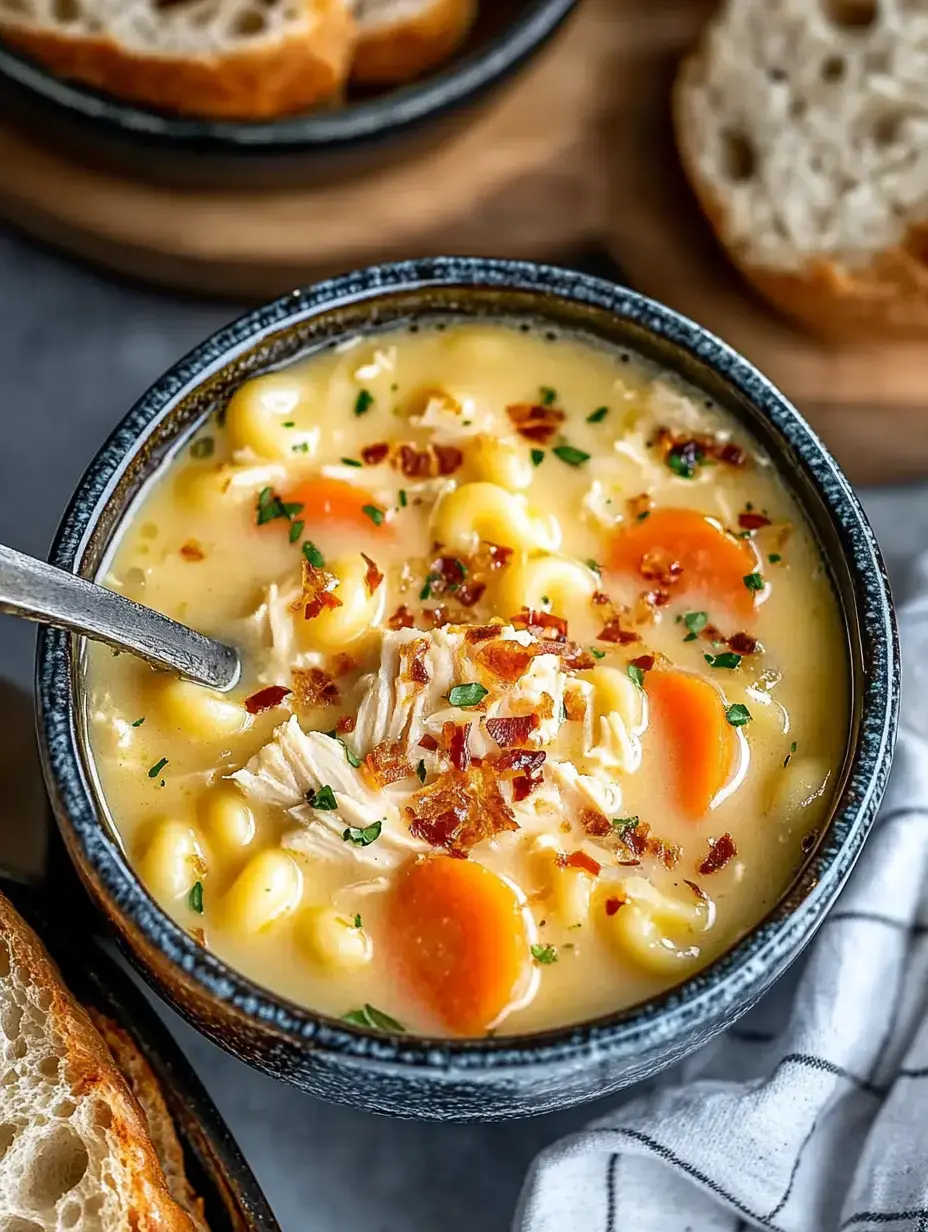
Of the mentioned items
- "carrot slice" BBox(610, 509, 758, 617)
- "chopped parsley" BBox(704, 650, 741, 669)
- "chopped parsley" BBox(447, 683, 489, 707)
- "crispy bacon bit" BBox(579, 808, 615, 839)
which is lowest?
"crispy bacon bit" BBox(579, 808, 615, 839)

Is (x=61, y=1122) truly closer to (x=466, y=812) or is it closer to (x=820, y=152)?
(x=466, y=812)

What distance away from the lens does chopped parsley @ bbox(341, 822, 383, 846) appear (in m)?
2.20

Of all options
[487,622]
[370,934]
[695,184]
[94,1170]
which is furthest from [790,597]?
[94,1170]

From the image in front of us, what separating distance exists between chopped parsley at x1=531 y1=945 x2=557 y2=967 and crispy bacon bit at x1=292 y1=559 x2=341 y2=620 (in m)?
0.58

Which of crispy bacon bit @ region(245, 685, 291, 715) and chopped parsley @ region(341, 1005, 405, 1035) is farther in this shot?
crispy bacon bit @ region(245, 685, 291, 715)

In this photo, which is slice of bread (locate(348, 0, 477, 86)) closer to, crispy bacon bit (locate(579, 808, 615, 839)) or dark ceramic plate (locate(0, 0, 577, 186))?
dark ceramic plate (locate(0, 0, 577, 186))

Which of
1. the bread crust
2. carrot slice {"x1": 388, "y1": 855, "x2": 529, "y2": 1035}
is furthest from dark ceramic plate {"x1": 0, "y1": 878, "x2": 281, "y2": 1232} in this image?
the bread crust

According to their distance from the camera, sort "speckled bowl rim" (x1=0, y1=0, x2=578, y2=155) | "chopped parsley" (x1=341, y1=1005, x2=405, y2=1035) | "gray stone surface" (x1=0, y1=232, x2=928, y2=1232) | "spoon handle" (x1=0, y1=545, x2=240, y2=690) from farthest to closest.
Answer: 1. "speckled bowl rim" (x1=0, y1=0, x2=578, y2=155)
2. "gray stone surface" (x1=0, y1=232, x2=928, y2=1232)
3. "chopped parsley" (x1=341, y1=1005, x2=405, y2=1035)
4. "spoon handle" (x1=0, y1=545, x2=240, y2=690)

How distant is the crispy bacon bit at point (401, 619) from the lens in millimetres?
2373

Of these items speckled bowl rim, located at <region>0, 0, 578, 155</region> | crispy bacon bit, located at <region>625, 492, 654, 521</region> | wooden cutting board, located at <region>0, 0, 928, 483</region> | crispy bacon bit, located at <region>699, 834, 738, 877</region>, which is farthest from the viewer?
wooden cutting board, located at <region>0, 0, 928, 483</region>

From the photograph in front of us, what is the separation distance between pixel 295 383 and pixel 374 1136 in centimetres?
135

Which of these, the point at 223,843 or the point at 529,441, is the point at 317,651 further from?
the point at 529,441

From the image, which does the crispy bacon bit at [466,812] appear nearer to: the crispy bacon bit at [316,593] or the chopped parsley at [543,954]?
the chopped parsley at [543,954]

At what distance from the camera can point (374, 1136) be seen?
2832 millimetres
